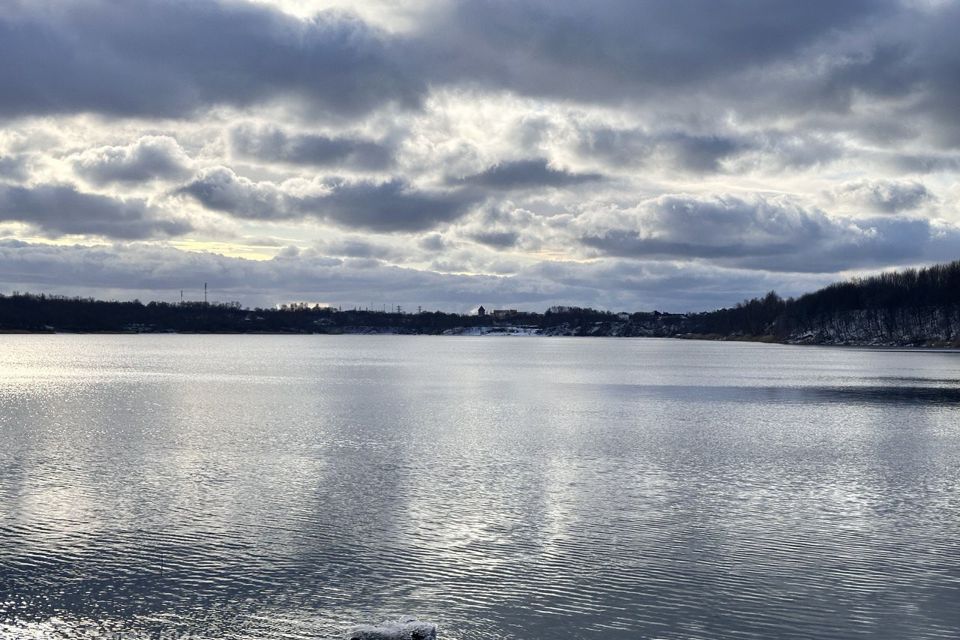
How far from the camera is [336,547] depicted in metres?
22.6

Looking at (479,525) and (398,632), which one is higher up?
(398,632)

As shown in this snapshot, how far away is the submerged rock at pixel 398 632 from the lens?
48.8 feet

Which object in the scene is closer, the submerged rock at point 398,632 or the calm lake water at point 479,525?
the submerged rock at point 398,632

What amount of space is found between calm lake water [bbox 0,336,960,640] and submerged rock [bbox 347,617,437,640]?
165 centimetres

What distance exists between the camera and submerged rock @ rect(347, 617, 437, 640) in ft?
48.8

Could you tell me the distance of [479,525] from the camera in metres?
24.8

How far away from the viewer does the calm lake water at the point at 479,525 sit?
17656 mm

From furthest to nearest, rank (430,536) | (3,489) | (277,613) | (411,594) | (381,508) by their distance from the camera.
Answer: (3,489) → (381,508) → (430,536) → (411,594) → (277,613)

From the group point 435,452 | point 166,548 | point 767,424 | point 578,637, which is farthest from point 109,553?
point 767,424

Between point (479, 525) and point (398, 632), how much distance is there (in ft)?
32.5

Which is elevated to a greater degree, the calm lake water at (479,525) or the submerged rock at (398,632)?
the submerged rock at (398,632)

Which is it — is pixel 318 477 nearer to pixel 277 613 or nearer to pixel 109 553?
pixel 109 553

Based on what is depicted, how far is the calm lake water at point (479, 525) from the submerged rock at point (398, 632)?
1654 mm

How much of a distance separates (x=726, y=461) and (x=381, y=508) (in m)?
16.8
